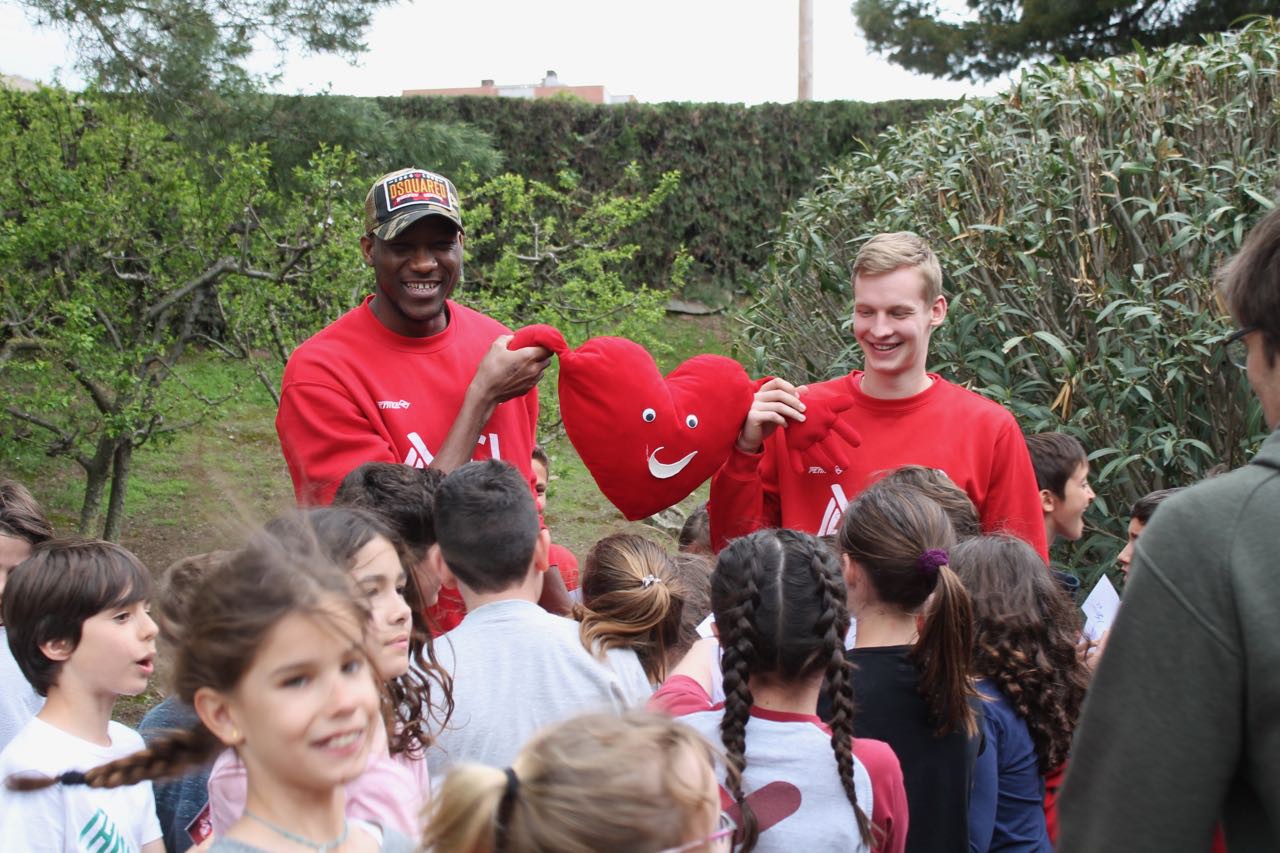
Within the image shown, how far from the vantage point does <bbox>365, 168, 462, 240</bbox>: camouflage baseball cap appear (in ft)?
11.5

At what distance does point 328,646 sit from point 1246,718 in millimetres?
1208

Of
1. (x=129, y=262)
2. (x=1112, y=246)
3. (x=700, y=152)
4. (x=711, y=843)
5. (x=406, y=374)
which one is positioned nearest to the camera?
(x=711, y=843)

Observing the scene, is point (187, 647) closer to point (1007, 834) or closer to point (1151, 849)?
point (1151, 849)

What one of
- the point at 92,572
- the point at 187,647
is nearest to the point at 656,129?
the point at 92,572

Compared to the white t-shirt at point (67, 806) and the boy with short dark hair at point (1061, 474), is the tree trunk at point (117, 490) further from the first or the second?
the boy with short dark hair at point (1061, 474)

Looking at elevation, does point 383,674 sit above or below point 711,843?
above

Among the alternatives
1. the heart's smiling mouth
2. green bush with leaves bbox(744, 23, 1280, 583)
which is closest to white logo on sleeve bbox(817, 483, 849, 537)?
the heart's smiling mouth

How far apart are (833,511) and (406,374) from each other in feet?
4.24

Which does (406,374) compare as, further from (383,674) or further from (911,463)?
(383,674)

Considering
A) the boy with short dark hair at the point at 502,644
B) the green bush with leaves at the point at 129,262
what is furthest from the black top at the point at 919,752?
the green bush with leaves at the point at 129,262

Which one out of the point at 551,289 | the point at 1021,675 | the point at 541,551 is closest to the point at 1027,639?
the point at 1021,675

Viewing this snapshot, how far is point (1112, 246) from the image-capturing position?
197 inches

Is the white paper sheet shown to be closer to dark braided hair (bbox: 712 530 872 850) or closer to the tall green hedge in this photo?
dark braided hair (bbox: 712 530 872 850)

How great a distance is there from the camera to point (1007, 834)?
2816 millimetres
